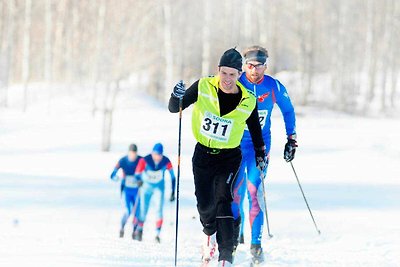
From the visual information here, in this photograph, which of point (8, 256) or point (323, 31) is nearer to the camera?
point (8, 256)

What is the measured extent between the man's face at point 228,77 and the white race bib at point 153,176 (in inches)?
208

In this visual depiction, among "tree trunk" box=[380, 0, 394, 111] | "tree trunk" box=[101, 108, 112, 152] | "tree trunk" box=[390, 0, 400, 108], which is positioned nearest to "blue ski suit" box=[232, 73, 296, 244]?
"tree trunk" box=[101, 108, 112, 152]

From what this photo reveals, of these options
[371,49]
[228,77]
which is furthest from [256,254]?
[371,49]

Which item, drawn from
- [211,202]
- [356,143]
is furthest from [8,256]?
[356,143]

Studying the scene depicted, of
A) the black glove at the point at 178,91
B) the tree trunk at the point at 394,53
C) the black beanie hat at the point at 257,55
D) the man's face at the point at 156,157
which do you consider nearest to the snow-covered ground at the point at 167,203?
the man's face at the point at 156,157

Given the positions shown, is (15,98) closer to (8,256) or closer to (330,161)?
(330,161)

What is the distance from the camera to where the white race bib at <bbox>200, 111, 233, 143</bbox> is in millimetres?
4500

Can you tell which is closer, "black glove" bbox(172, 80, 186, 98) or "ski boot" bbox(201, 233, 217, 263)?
"black glove" bbox(172, 80, 186, 98)

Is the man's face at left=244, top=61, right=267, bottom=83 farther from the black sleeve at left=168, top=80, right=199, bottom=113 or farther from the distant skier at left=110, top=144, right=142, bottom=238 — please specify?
the distant skier at left=110, top=144, right=142, bottom=238

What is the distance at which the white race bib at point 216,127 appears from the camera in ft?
14.8

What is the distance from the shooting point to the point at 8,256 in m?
4.54

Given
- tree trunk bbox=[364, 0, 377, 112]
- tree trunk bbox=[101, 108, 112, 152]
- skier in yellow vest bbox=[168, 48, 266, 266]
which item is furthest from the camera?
tree trunk bbox=[364, 0, 377, 112]

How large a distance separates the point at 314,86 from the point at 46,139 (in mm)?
26786

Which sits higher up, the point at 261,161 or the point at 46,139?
the point at 261,161
